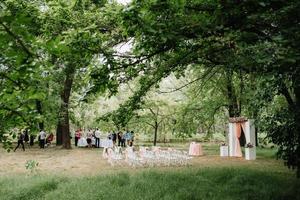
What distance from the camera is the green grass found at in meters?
12.3

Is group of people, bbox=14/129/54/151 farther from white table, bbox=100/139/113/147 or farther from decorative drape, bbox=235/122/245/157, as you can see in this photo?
decorative drape, bbox=235/122/245/157

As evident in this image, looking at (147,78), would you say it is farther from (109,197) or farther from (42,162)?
(42,162)

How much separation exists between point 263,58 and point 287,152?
643 cm

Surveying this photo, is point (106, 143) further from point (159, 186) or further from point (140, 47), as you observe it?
point (140, 47)

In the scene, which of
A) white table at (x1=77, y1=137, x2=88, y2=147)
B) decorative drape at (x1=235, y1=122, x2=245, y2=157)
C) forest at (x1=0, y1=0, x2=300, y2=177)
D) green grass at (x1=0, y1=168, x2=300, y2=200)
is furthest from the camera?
white table at (x1=77, y1=137, x2=88, y2=147)

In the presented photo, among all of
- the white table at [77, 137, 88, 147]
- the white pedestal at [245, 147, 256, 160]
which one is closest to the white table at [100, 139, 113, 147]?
the white table at [77, 137, 88, 147]

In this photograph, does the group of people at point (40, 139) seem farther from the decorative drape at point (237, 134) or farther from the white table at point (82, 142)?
the decorative drape at point (237, 134)

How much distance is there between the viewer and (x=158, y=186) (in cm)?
1334

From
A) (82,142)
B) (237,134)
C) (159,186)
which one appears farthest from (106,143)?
(159,186)

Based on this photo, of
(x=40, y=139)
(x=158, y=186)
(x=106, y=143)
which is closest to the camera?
(x=158, y=186)

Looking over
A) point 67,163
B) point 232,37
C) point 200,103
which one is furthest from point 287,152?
point 200,103

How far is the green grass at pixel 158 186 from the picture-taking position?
1233cm

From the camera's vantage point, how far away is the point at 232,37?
29.0 ft

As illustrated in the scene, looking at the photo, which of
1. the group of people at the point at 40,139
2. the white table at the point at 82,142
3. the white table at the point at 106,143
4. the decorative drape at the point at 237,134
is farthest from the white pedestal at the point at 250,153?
the white table at the point at 82,142
